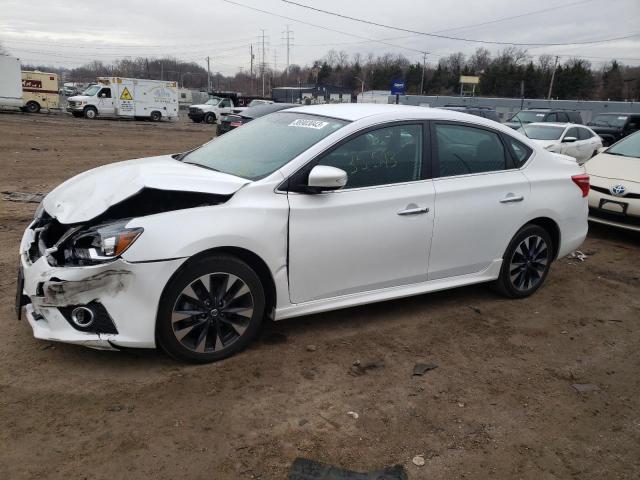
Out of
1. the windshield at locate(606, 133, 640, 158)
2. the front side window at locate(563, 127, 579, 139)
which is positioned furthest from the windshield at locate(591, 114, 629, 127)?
the windshield at locate(606, 133, 640, 158)

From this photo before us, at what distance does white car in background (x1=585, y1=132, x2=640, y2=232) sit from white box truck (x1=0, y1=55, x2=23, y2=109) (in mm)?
30965

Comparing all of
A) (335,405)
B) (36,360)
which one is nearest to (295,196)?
(335,405)

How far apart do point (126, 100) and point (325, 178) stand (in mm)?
32942

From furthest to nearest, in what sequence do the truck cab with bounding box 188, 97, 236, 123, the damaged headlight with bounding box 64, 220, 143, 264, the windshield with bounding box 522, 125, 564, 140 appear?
1. the truck cab with bounding box 188, 97, 236, 123
2. the windshield with bounding box 522, 125, 564, 140
3. the damaged headlight with bounding box 64, 220, 143, 264

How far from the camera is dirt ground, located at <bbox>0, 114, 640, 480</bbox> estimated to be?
2768mm

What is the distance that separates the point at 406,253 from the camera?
14.0 feet

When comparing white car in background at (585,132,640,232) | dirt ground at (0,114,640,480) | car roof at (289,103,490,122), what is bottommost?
dirt ground at (0,114,640,480)

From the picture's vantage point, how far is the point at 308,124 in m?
4.33

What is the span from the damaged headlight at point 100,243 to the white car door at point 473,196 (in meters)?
2.39

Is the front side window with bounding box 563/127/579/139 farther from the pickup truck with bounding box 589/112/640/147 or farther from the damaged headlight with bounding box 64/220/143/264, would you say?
the damaged headlight with bounding box 64/220/143/264

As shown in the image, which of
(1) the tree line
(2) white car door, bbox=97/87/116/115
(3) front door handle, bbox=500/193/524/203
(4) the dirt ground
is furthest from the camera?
(1) the tree line

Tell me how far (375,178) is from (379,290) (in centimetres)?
88

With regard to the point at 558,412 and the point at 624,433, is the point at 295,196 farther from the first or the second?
the point at 624,433

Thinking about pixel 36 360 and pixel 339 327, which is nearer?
pixel 36 360
